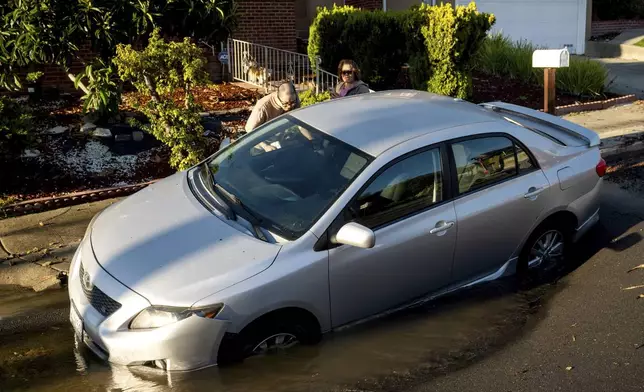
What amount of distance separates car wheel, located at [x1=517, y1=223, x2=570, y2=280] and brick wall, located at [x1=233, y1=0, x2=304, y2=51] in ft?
31.4

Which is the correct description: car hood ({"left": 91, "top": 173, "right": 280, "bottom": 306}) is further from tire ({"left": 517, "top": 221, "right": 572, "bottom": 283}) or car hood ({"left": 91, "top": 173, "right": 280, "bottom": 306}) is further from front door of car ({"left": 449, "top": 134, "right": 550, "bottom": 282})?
tire ({"left": 517, "top": 221, "right": 572, "bottom": 283})

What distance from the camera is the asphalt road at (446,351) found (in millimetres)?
A: 4434

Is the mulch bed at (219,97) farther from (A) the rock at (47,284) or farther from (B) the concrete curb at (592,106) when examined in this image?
(B) the concrete curb at (592,106)

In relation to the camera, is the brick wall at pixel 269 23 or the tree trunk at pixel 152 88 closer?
the tree trunk at pixel 152 88

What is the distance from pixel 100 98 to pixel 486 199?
17.4ft

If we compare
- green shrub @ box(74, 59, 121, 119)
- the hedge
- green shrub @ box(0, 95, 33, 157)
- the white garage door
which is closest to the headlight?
green shrub @ box(0, 95, 33, 157)

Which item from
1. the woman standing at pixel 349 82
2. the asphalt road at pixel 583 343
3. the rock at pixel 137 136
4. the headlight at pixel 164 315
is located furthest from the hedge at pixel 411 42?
the headlight at pixel 164 315

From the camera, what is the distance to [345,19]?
12.6 meters

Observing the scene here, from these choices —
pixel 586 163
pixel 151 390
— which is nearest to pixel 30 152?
pixel 151 390

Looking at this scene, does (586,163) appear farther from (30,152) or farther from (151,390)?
(30,152)

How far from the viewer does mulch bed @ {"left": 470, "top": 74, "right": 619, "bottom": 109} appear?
40.7 ft

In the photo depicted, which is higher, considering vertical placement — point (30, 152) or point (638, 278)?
point (30, 152)

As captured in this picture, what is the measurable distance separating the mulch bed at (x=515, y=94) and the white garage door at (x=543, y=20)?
16.8ft

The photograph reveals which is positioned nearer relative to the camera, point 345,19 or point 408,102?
point 408,102
